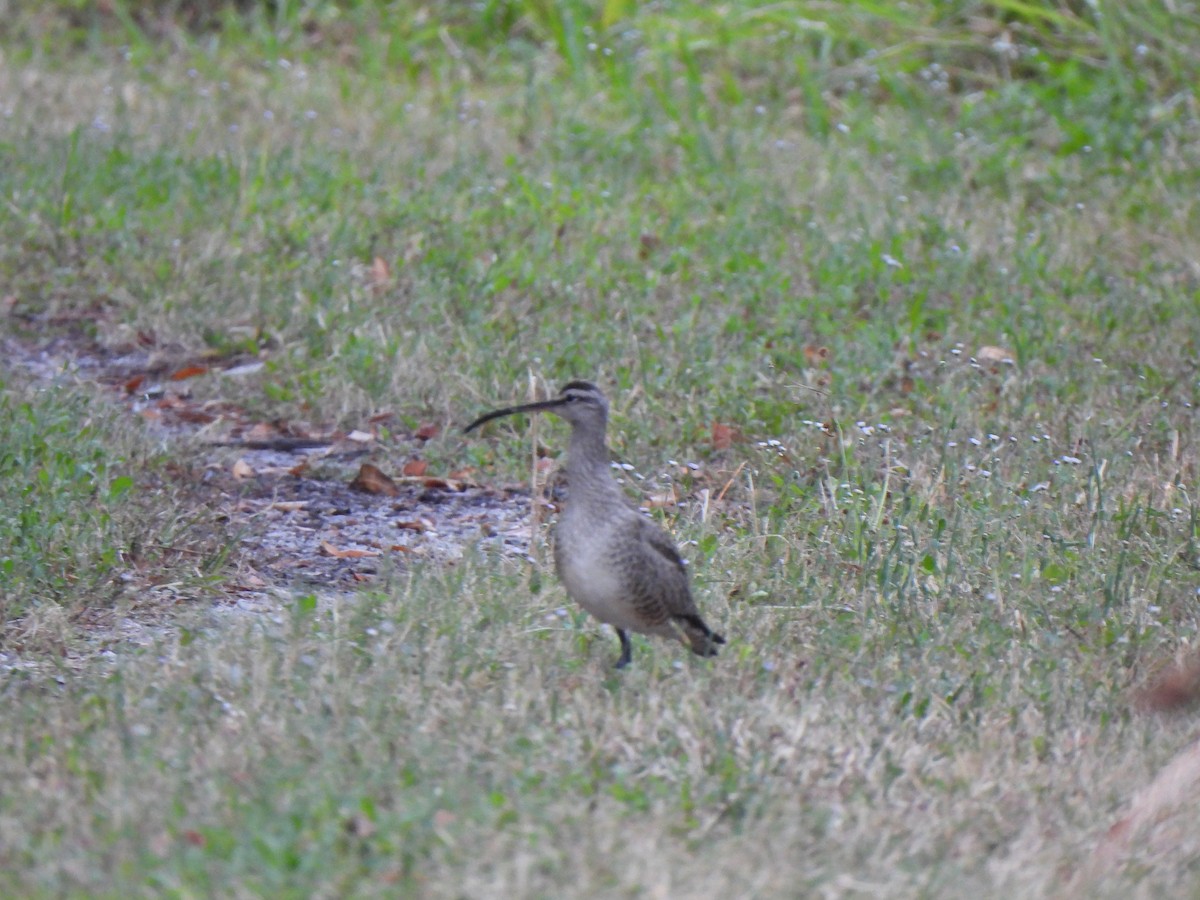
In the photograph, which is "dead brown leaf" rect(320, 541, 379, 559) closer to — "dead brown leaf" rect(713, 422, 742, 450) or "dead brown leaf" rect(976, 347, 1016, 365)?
"dead brown leaf" rect(713, 422, 742, 450)

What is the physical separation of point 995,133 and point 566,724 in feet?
22.3

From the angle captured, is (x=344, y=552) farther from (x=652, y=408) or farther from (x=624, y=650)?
(x=652, y=408)

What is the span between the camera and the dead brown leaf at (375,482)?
20.2 feet

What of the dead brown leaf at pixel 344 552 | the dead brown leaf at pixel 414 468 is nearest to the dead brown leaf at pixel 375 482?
the dead brown leaf at pixel 414 468

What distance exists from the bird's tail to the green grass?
0.08 meters

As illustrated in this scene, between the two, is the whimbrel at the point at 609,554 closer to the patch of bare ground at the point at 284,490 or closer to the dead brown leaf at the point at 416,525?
the patch of bare ground at the point at 284,490

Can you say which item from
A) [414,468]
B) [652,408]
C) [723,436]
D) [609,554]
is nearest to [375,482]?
[414,468]

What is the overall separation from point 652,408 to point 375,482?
3.71ft

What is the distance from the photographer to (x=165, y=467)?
6062 millimetres

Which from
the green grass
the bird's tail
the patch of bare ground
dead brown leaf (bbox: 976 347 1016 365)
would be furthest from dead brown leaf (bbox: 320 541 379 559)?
dead brown leaf (bbox: 976 347 1016 365)

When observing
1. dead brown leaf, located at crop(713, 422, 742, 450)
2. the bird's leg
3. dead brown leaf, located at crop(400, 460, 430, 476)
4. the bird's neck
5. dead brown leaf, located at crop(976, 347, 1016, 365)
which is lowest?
dead brown leaf, located at crop(400, 460, 430, 476)

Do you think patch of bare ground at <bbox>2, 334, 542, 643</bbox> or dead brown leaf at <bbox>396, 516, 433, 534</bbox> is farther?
dead brown leaf at <bbox>396, 516, 433, 534</bbox>

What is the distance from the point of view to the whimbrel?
4273mm

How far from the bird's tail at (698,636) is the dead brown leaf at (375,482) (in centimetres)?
184
